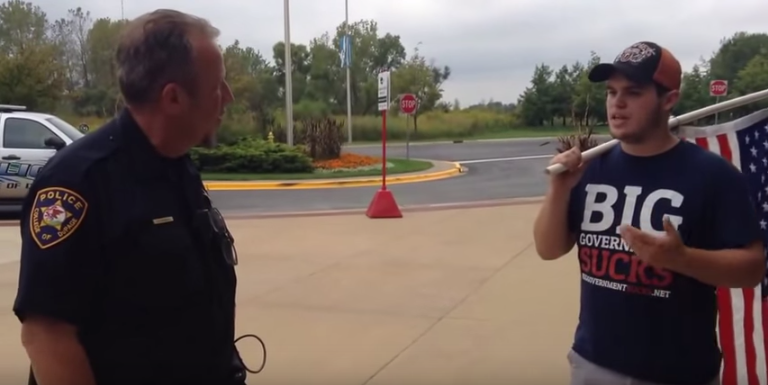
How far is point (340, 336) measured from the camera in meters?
5.73

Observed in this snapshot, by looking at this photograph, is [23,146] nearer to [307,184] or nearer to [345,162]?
[307,184]

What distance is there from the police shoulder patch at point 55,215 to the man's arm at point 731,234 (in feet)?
5.35

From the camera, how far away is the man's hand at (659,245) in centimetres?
229

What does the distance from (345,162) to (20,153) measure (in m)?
12.5

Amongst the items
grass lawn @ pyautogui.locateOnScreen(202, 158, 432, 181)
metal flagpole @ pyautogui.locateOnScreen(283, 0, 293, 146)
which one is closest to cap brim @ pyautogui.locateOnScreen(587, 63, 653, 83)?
grass lawn @ pyautogui.locateOnScreen(202, 158, 432, 181)

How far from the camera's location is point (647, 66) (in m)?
2.58

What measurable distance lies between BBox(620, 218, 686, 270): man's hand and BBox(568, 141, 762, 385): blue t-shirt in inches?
6.8

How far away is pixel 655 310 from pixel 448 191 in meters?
14.4

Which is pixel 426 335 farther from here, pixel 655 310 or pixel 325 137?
pixel 325 137

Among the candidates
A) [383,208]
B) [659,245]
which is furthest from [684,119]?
[383,208]

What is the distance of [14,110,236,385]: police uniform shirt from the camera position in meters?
1.82

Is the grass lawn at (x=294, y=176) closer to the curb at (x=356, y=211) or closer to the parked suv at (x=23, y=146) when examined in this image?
the curb at (x=356, y=211)

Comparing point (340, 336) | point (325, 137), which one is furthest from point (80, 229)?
point (325, 137)

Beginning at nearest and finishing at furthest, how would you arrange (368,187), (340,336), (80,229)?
1. (80,229)
2. (340,336)
3. (368,187)
